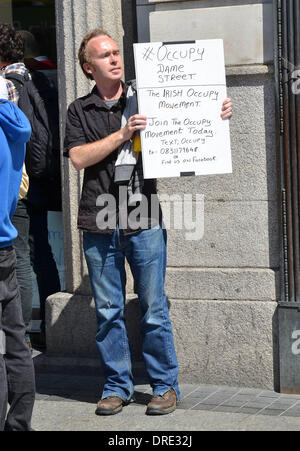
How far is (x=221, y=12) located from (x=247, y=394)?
2244 mm

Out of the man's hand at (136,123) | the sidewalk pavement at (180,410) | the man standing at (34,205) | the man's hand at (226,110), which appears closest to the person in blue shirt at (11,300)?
the sidewalk pavement at (180,410)

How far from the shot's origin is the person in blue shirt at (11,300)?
4.39 metres

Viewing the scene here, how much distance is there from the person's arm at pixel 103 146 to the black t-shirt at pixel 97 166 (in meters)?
0.08

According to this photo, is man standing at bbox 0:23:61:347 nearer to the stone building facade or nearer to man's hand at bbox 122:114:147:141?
the stone building facade

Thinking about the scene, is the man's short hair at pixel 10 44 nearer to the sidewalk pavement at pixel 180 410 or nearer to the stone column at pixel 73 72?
the stone column at pixel 73 72

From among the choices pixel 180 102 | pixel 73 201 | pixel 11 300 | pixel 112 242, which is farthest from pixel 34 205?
pixel 11 300

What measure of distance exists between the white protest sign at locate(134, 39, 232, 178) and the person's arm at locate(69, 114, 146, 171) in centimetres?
6

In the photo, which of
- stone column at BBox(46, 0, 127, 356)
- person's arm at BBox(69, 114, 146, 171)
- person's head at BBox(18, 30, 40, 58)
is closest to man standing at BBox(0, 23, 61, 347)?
stone column at BBox(46, 0, 127, 356)

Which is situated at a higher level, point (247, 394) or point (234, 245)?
point (234, 245)

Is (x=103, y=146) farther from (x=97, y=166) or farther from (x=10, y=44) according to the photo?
(x=10, y=44)

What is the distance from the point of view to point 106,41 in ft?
17.0
